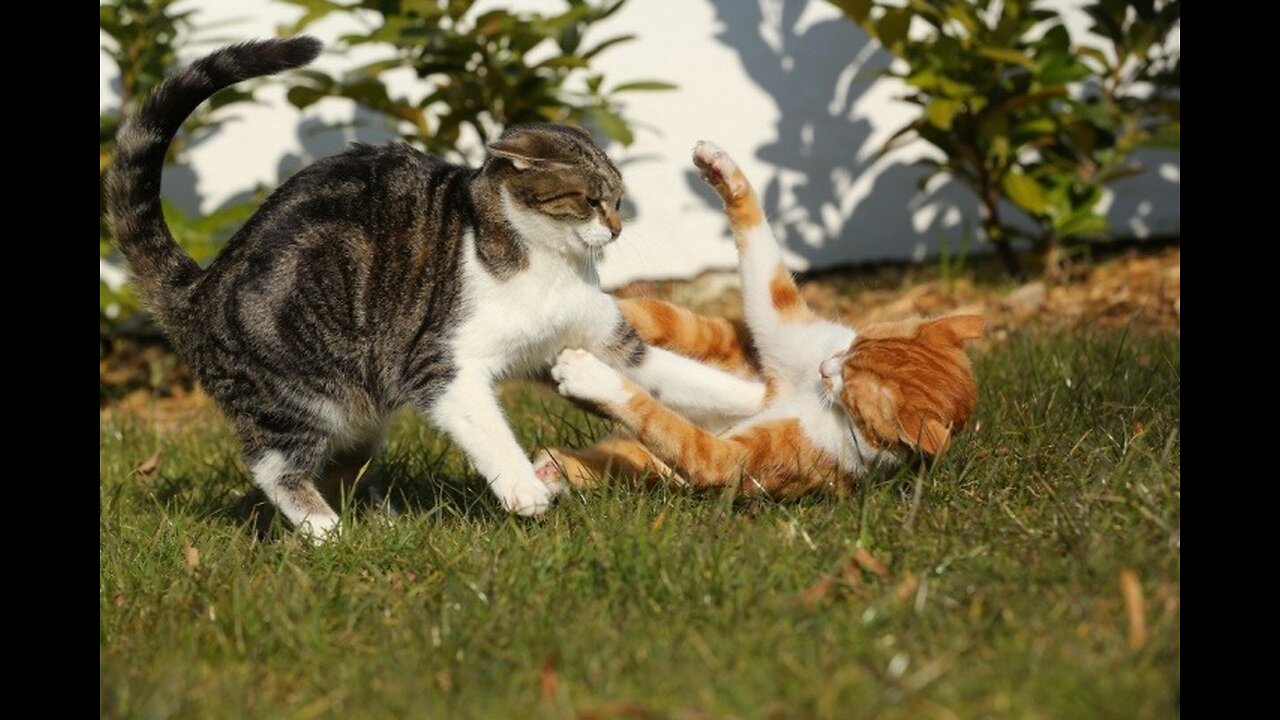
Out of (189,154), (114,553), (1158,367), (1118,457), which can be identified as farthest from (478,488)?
(189,154)

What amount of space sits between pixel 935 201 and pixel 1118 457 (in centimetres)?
345

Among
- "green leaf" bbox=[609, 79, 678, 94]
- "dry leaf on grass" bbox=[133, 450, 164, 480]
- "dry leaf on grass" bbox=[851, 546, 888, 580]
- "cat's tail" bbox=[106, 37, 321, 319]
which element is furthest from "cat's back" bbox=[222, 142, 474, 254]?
"green leaf" bbox=[609, 79, 678, 94]

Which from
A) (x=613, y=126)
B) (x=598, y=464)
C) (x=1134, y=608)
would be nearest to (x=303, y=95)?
(x=613, y=126)

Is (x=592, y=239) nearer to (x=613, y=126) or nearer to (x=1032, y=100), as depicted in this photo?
(x=613, y=126)

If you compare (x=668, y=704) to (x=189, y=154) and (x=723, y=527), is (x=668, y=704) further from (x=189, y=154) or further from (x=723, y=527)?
(x=189, y=154)

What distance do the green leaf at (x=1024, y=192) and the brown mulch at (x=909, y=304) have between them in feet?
1.13

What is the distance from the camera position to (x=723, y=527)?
9.16ft

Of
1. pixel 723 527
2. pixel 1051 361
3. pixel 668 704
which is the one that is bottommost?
pixel 1051 361

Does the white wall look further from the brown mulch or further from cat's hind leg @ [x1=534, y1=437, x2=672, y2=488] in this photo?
cat's hind leg @ [x1=534, y1=437, x2=672, y2=488]

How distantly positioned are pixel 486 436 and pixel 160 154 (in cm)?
116

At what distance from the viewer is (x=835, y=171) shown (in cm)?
636

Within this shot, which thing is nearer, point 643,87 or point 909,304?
point 643,87

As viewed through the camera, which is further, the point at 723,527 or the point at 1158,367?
the point at 1158,367

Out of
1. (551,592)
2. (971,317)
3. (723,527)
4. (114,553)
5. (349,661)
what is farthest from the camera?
(971,317)
